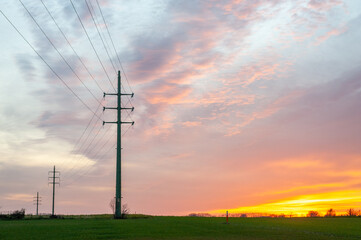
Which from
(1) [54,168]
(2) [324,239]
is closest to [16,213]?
(1) [54,168]

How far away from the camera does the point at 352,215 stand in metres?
54.4

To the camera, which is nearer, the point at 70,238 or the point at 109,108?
the point at 70,238

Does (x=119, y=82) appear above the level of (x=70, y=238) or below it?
above

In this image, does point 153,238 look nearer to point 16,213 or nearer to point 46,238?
point 46,238

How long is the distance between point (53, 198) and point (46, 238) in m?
82.5

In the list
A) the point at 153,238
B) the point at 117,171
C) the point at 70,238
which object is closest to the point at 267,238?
the point at 153,238

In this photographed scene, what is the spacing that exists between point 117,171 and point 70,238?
97.5 feet

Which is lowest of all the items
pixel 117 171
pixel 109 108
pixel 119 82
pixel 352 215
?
pixel 352 215

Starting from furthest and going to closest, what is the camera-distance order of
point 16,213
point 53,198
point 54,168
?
point 54,168, point 53,198, point 16,213

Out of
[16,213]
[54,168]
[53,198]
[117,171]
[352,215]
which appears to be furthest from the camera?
[54,168]

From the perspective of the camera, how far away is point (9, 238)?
68.9ft

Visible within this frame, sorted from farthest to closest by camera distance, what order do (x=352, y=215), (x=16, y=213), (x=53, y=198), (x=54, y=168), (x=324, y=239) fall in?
(x=54, y=168), (x=53, y=198), (x=16, y=213), (x=352, y=215), (x=324, y=239)

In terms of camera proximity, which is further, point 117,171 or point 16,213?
point 16,213

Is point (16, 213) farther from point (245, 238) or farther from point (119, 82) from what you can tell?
point (245, 238)
